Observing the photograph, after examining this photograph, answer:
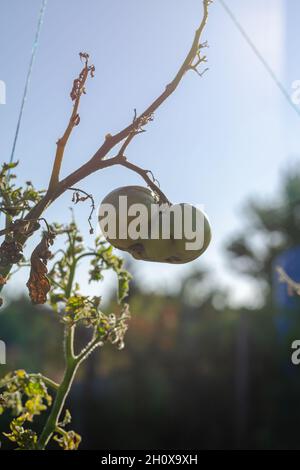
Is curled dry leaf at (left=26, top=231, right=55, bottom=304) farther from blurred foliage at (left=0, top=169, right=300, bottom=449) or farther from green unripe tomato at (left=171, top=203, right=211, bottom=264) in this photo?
blurred foliage at (left=0, top=169, right=300, bottom=449)

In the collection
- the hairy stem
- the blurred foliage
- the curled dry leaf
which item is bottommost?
the hairy stem

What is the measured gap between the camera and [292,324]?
16.5m

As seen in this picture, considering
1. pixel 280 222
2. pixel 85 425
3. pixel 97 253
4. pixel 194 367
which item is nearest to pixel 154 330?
pixel 194 367

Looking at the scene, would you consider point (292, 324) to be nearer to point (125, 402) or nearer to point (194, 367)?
point (194, 367)

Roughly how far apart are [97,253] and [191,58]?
0.74 metres

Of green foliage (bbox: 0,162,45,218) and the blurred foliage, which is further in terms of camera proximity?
the blurred foliage

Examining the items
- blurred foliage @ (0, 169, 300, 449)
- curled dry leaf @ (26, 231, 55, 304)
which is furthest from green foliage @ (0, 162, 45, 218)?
blurred foliage @ (0, 169, 300, 449)

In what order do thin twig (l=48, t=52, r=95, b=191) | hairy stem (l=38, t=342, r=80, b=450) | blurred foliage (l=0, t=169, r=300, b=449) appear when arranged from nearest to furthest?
thin twig (l=48, t=52, r=95, b=191) < hairy stem (l=38, t=342, r=80, b=450) < blurred foliage (l=0, t=169, r=300, b=449)

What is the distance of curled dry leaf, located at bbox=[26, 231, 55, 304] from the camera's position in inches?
49.3

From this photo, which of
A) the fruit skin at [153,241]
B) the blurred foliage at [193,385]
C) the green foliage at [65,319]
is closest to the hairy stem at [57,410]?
the green foliage at [65,319]

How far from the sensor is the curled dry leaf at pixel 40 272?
4.11ft

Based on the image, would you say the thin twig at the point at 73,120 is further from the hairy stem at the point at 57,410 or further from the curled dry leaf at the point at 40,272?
the hairy stem at the point at 57,410

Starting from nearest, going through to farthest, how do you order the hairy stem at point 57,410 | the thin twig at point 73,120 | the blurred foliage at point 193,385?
the thin twig at point 73,120 < the hairy stem at point 57,410 < the blurred foliage at point 193,385
